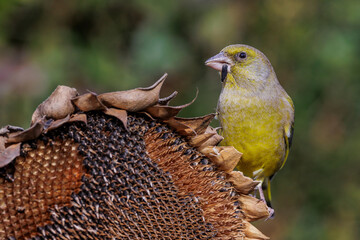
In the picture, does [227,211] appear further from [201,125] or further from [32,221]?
[32,221]

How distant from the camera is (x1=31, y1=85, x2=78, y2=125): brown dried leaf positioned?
6.73ft

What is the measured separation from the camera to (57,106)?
2055 millimetres

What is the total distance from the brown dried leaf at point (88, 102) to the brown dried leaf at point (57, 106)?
3 centimetres

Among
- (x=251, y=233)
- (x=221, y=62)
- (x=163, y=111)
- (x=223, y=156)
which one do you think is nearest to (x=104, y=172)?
(x=163, y=111)

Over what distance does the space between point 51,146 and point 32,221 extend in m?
0.27

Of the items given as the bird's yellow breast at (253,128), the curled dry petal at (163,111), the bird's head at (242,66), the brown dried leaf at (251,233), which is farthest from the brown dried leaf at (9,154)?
the bird's head at (242,66)

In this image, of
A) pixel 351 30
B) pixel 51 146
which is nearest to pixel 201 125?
pixel 51 146

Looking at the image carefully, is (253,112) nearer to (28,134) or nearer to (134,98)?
(134,98)

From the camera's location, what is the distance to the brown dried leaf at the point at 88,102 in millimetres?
2051

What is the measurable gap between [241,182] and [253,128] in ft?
2.38

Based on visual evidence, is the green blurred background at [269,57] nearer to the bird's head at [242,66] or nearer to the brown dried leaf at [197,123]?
the bird's head at [242,66]

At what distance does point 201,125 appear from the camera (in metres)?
2.36

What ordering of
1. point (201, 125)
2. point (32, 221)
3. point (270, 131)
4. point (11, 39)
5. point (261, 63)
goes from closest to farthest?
point (32, 221) → point (201, 125) → point (270, 131) → point (261, 63) → point (11, 39)

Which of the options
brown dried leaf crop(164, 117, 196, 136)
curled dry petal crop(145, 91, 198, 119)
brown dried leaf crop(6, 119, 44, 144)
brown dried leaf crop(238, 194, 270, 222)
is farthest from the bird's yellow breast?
brown dried leaf crop(6, 119, 44, 144)
